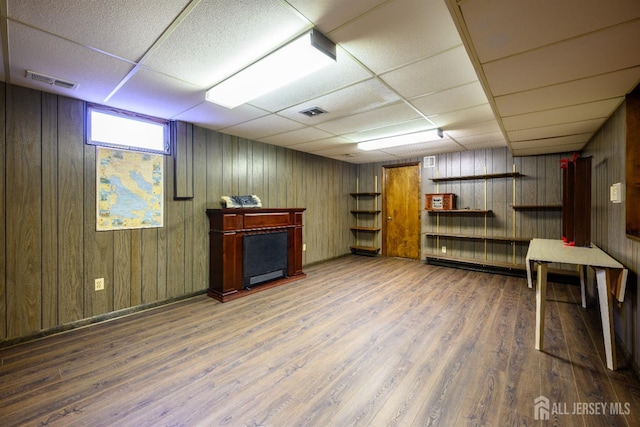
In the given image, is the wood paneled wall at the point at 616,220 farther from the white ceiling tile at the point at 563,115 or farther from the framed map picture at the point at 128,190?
the framed map picture at the point at 128,190

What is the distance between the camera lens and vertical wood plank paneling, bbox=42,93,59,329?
2.61 meters

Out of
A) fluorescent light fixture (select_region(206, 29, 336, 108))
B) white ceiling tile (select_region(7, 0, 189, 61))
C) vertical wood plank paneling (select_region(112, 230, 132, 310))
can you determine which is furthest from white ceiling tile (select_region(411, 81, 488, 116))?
vertical wood plank paneling (select_region(112, 230, 132, 310))

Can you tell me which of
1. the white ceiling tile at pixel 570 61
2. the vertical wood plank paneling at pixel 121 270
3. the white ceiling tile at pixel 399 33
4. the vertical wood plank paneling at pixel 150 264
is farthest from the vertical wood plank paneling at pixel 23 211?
the white ceiling tile at pixel 570 61

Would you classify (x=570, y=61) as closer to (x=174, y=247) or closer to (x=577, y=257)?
(x=577, y=257)

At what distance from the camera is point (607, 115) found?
256 centimetres

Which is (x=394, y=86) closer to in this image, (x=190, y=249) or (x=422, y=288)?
(x=422, y=288)

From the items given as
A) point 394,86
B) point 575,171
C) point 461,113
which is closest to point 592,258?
point 575,171

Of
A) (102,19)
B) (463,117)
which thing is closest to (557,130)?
(463,117)

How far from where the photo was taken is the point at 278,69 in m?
2.05

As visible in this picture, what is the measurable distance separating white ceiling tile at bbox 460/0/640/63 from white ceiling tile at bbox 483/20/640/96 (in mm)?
100

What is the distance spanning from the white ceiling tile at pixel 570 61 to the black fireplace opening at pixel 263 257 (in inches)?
131

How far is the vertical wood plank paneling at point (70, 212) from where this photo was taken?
270cm

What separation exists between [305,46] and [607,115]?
2.95 meters

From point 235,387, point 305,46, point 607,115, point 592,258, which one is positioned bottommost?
point 235,387
